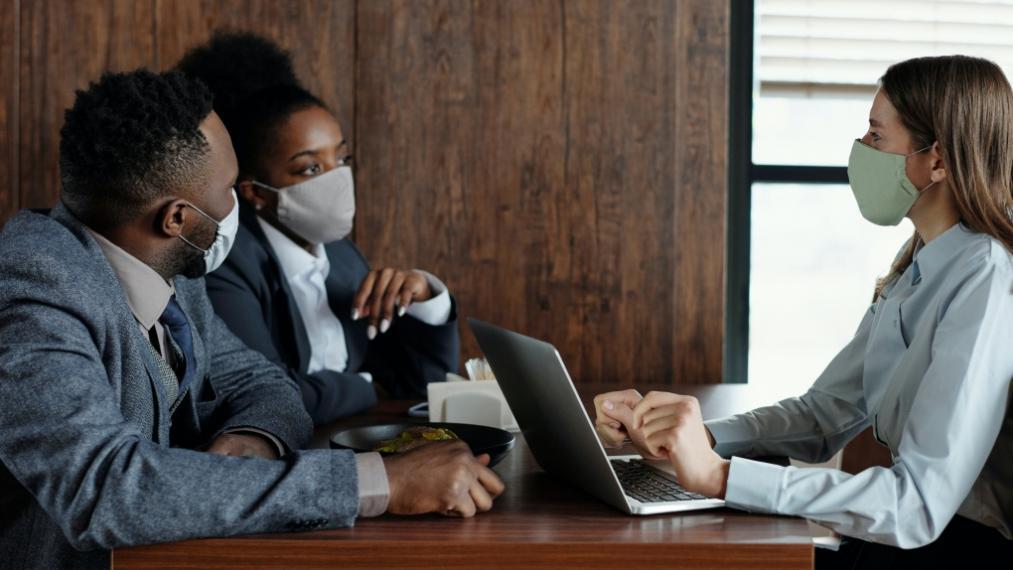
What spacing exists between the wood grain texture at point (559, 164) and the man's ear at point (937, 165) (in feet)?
4.65

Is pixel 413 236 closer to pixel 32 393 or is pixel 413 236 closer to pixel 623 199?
pixel 623 199

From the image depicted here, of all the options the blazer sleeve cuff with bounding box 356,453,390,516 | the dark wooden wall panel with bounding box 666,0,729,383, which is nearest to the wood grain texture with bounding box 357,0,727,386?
the dark wooden wall panel with bounding box 666,0,729,383

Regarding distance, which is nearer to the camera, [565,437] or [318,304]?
[565,437]

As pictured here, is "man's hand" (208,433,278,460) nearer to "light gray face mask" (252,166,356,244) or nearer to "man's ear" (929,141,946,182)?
"light gray face mask" (252,166,356,244)

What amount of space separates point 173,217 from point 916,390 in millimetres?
977

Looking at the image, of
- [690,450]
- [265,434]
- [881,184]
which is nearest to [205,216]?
[265,434]

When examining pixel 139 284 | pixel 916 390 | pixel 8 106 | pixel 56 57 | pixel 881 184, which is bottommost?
pixel 916 390

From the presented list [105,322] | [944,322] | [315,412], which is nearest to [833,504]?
[944,322]

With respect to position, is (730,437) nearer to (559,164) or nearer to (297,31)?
(559,164)

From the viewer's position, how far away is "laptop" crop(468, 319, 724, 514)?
1.10 m

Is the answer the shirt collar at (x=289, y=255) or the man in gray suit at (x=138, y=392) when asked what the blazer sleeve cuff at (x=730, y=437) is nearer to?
the man in gray suit at (x=138, y=392)

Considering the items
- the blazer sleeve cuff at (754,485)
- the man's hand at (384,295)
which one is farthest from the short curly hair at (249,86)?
the blazer sleeve cuff at (754,485)

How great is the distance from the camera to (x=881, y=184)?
1.47 meters

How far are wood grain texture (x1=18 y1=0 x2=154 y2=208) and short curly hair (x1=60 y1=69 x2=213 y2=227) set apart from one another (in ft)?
4.77
